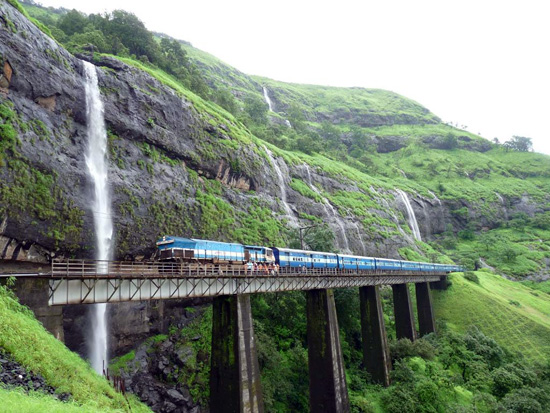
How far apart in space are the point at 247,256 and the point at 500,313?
45.2m

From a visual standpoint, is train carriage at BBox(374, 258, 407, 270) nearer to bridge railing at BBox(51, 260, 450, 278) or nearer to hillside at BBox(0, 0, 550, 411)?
hillside at BBox(0, 0, 550, 411)

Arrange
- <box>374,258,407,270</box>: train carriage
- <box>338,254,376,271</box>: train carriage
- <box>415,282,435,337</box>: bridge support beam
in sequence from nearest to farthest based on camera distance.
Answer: <box>338,254,376,271</box>: train carriage < <box>374,258,407,270</box>: train carriage < <box>415,282,435,337</box>: bridge support beam

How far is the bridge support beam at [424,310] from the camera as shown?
2051 inches

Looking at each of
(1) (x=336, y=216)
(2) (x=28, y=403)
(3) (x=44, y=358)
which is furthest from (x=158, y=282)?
(1) (x=336, y=216)

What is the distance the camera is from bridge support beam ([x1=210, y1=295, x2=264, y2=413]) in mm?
22062

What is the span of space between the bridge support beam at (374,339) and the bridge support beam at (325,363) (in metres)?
8.09

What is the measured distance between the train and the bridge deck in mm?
2057

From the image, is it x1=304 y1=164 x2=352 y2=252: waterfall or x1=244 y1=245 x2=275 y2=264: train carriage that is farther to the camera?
x1=304 y1=164 x2=352 y2=252: waterfall

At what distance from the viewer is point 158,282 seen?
2098 cm

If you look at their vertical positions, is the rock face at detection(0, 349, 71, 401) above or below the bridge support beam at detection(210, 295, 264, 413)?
above

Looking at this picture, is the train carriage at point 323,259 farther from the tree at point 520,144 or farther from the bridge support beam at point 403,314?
the tree at point 520,144

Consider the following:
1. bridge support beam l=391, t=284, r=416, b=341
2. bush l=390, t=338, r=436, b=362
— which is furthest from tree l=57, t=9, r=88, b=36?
bush l=390, t=338, r=436, b=362

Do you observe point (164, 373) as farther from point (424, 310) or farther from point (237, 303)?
point (424, 310)

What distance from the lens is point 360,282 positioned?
36906 mm
